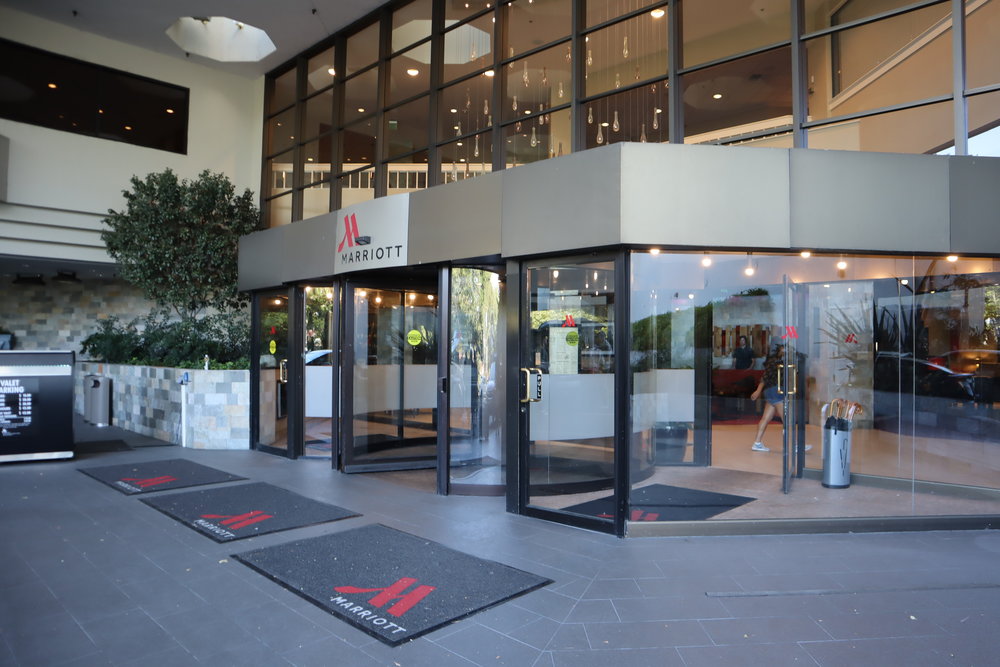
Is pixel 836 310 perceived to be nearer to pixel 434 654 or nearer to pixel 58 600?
pixel 434 654

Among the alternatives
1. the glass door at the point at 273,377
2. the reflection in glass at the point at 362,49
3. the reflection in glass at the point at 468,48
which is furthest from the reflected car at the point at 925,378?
the reflection in glass at the point at 362,49

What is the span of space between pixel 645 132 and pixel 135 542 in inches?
396

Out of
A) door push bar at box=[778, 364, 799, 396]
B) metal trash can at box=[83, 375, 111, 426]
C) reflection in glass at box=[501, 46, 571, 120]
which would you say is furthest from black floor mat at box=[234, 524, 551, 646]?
metal trash can at box=[83, 375, 111, 426]

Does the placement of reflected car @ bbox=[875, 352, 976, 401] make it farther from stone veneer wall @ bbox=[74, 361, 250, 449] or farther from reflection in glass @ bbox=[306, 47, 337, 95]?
reflection in glass @ bbox=[306, 47, 337, 95]

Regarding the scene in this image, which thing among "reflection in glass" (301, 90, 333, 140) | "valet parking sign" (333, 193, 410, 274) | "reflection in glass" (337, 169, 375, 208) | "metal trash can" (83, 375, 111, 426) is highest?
"reflection in glass" (301, 90, 333, 140)

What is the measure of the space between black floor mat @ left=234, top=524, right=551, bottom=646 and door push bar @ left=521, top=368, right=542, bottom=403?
4.95 feet

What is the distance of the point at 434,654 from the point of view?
303cm

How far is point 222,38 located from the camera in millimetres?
9727

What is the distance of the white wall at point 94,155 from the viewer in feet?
32.0

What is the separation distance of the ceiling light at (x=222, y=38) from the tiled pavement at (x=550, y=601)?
7133 millimetres

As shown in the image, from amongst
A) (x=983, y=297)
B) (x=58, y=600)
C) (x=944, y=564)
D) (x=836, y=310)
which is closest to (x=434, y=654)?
(x=58, y=600)

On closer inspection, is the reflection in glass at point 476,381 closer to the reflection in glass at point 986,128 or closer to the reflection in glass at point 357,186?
the reflection in glass at point 357,186

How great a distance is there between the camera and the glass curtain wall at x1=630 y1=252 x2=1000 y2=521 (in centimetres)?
529

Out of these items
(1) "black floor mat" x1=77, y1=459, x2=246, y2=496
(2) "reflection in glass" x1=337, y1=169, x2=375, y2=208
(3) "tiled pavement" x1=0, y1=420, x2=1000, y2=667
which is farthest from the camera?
(2) "reflection in glass" x1=337, y1=169, x2=375, y2=208
